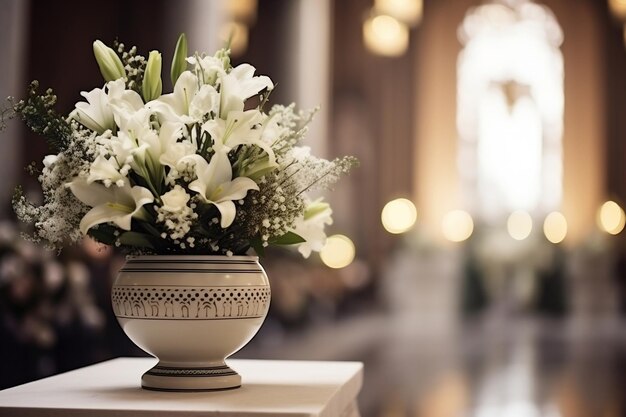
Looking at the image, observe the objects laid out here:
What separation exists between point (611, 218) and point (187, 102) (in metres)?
20.9

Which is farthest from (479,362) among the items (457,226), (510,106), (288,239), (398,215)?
(510,106)

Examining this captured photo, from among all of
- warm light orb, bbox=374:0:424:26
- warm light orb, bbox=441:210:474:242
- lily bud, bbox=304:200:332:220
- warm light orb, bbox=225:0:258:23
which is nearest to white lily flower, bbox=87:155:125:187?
lily bud, bbox=304:200:332:220

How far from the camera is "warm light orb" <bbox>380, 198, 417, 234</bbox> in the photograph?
2116 centimetres

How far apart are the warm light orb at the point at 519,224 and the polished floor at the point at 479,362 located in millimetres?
2578

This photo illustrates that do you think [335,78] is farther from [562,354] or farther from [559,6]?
→ [562,354]

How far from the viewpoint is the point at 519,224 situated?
2150 cm

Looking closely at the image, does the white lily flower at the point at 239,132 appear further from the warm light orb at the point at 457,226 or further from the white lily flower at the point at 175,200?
the warm light orb at the point at 457,226

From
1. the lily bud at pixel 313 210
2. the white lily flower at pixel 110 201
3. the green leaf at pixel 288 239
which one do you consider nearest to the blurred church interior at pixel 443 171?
the lily bud at pixel 313 210

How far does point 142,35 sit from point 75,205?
815 centimetres

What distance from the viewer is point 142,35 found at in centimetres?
1000

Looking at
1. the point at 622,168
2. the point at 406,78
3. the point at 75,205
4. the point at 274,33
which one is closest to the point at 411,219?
the point at 406,78

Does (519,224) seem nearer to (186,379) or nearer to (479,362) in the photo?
(479,362)

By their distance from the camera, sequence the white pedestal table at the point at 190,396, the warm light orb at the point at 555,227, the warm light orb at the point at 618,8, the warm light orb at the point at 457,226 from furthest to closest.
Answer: the warm light orb at the point at 618,8, the warm light orb at the point at 555,227, the warm light orb at the point at 457,226, the white pedestal table at the point at 190,396

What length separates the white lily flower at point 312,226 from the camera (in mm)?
2289
